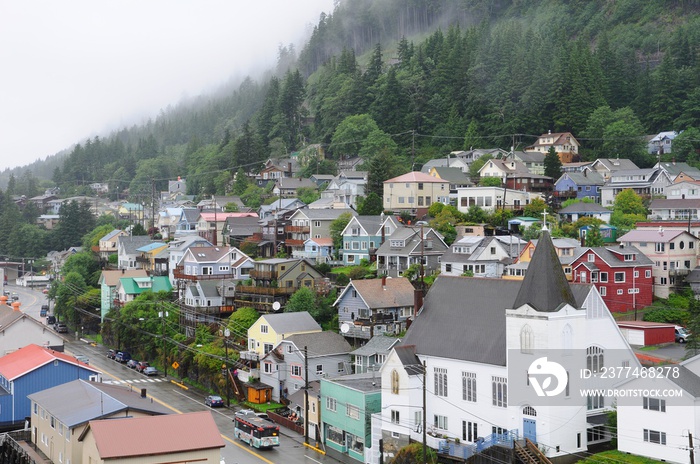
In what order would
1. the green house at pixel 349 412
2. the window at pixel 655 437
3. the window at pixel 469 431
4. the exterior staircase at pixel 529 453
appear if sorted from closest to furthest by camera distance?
1. the window at pixel 655 437
2. the exterior staircase at pixel 529 453
3. the window at pixel 469 431
4. the green house at pixel 349 412

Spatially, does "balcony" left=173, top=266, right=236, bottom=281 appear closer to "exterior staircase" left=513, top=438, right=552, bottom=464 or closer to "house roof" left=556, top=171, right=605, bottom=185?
"house roof" left=556, top=171, right=605, bottom=185

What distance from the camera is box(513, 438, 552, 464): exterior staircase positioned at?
115ft

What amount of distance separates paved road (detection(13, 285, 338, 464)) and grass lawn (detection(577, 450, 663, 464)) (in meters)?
13.9

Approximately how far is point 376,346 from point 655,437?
1940 centimetres

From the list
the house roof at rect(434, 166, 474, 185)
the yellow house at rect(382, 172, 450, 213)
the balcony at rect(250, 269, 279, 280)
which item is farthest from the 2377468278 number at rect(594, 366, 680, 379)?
the house roof at rect(434, 166, 474, 185)

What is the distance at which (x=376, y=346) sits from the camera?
4966 cm

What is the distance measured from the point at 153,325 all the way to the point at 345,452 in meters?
29.9

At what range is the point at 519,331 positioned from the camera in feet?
123

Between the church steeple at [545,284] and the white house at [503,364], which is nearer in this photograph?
the white house at [503,364]

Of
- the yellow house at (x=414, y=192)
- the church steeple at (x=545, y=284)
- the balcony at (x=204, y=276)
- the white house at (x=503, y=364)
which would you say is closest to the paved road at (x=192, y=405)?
the white house at (x=503, y=364)

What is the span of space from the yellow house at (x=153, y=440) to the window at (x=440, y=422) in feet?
39.7

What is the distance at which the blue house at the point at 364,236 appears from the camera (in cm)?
7112

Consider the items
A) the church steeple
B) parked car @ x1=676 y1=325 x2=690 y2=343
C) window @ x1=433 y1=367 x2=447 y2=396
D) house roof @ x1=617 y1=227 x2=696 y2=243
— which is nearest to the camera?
the church steeple

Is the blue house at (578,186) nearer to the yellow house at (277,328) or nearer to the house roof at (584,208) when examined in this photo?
the house roof at (584,208)
